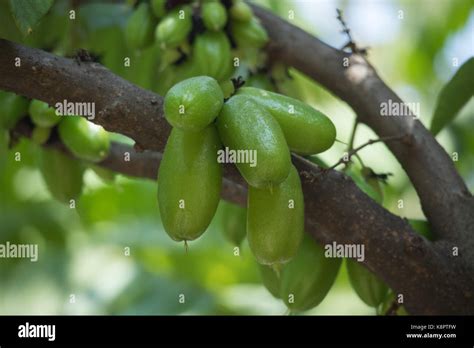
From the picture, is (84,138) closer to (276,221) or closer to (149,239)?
(276,221)

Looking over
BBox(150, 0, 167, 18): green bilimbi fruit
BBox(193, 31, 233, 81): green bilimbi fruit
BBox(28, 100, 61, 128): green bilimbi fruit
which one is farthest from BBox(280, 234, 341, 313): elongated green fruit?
BBox(150, 0, 167, 18): green bilimbi fruit

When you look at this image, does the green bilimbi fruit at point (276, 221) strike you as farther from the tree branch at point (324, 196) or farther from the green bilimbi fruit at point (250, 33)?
the green bilimbi fruit at point (250, 33)

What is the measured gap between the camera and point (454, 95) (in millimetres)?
2564

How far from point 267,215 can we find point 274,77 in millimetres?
1089

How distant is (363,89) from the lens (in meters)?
2.60

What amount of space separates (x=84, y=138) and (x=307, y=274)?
80 cm

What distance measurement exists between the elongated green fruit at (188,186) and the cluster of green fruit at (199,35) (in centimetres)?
89

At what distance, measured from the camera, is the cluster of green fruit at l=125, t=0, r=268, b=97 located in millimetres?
2789

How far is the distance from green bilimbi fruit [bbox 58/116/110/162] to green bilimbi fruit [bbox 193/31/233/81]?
17.4 inches

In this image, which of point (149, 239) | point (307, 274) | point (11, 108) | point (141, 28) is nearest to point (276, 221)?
point (307, 274)

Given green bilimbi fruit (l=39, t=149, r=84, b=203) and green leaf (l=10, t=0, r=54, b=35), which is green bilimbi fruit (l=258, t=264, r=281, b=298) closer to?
green bilimbi fruit (l=39, t=149, r=84, b=203)

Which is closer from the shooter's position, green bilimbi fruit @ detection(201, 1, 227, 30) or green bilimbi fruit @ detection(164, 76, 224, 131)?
green bilimbi fruit @ detection(164, 76, 224, 131)

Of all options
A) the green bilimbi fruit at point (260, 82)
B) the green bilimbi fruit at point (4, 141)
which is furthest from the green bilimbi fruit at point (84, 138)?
the green bilimbi fruit at point (260, 82)
